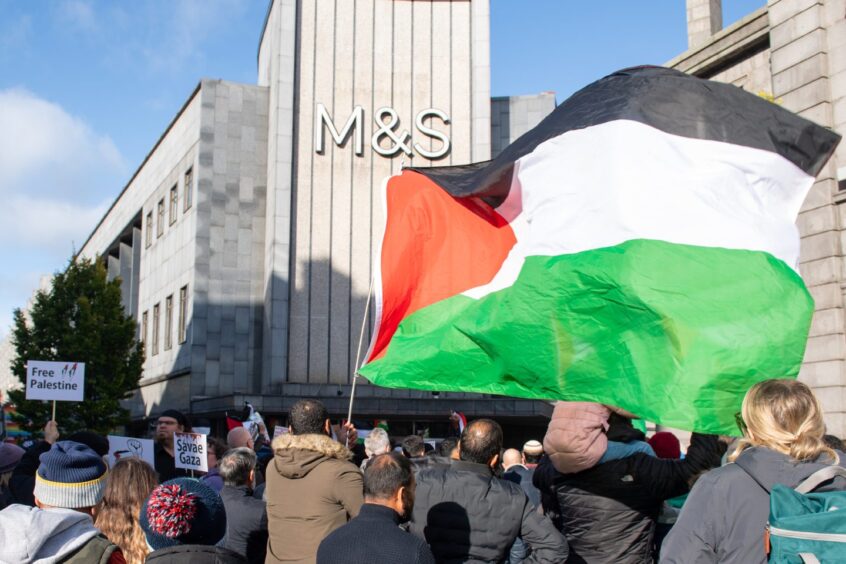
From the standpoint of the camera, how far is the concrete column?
1789 centimetres

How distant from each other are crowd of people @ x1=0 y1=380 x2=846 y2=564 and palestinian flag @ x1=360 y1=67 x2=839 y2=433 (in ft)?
1.28

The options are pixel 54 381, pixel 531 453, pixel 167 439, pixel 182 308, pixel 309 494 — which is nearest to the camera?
pixel 309 494

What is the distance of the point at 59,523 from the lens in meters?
3.57

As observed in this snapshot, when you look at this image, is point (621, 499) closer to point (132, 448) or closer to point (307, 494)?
point (307, 494)

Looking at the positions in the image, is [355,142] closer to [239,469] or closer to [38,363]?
[38,363]

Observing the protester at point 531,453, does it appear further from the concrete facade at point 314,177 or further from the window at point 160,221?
the window at point 160,221

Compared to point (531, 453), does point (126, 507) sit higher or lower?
higher

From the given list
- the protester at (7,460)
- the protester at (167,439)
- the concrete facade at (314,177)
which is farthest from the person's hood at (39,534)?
the concrete facade at (314,177)

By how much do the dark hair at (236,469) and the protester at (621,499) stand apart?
2.29 m

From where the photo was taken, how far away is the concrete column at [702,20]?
704 inches

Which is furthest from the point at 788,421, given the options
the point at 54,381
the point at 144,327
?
the point at 144,327

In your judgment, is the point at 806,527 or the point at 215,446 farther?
the point at 215,446

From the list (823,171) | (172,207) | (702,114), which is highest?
(172,207)

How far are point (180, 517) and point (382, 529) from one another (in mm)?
863
